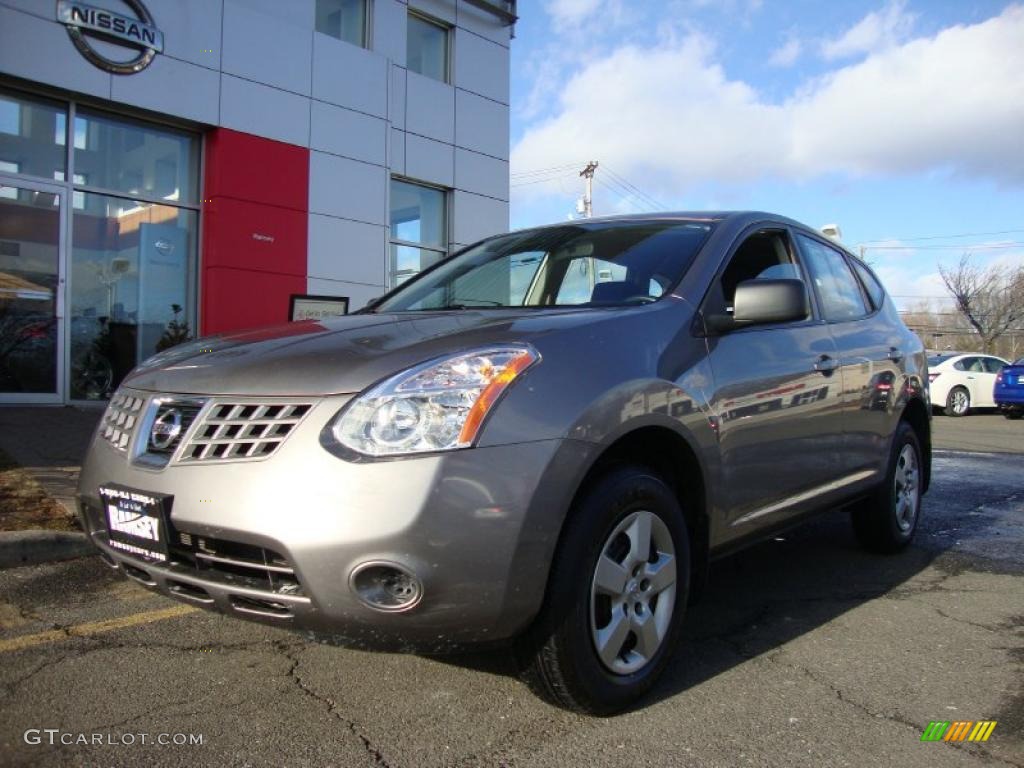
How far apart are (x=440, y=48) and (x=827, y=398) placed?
12.1 meters

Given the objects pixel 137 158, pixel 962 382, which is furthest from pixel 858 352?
pixel 962 382

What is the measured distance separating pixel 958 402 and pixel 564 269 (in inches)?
654

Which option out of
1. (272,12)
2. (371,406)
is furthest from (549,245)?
(272,12)

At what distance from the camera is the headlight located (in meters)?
2.16

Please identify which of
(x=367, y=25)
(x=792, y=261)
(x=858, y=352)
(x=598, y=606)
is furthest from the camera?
(x=367, y=25)

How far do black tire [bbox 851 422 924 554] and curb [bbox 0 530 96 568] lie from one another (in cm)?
414

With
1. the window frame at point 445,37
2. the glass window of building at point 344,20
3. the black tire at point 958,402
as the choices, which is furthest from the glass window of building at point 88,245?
the black tire at point 958,402

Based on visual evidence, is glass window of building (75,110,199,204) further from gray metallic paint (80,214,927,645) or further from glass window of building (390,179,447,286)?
gray metallic paint (80,214,927,645)

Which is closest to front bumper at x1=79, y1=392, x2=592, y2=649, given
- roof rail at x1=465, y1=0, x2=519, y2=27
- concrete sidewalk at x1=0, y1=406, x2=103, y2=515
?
concrete sidewalk at x1=0, y1=406, x2=103, y2=515

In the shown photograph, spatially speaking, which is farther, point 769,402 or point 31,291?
point 31,291

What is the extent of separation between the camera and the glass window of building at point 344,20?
40.3 ft

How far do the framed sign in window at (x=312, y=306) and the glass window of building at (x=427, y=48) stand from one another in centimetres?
597

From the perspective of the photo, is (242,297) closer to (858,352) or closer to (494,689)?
(858,352)
